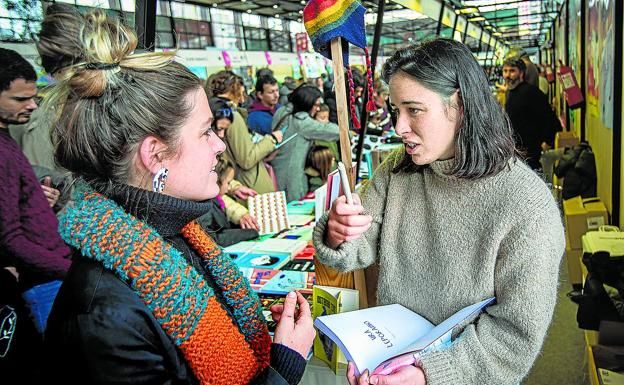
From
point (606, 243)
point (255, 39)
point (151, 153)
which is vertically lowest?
point (606, 243)

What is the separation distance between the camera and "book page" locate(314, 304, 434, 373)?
1.16m

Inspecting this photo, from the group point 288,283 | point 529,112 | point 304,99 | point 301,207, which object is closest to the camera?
point 288,283

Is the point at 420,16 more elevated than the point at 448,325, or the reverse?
the point at 420,16

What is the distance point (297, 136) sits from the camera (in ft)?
12.6

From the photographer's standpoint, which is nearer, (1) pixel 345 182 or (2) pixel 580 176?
(1) pixel 345 182

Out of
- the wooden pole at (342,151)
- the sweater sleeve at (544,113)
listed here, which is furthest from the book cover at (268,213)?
the sweater sleeve at (544,113)

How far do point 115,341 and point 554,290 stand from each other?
0.91 metres

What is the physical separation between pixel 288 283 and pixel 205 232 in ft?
2.89

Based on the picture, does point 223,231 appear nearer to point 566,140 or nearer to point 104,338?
point 104,338

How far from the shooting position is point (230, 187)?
120 inches

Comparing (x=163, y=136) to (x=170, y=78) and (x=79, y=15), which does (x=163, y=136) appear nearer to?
(x=170, y=78)

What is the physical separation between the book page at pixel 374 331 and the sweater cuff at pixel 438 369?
92mm

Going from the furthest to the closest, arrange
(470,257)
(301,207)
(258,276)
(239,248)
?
(301,207)
(239,248)
(258,276)
(470,257)

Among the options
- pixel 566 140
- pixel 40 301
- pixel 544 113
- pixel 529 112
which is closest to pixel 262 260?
pixel 40 301
